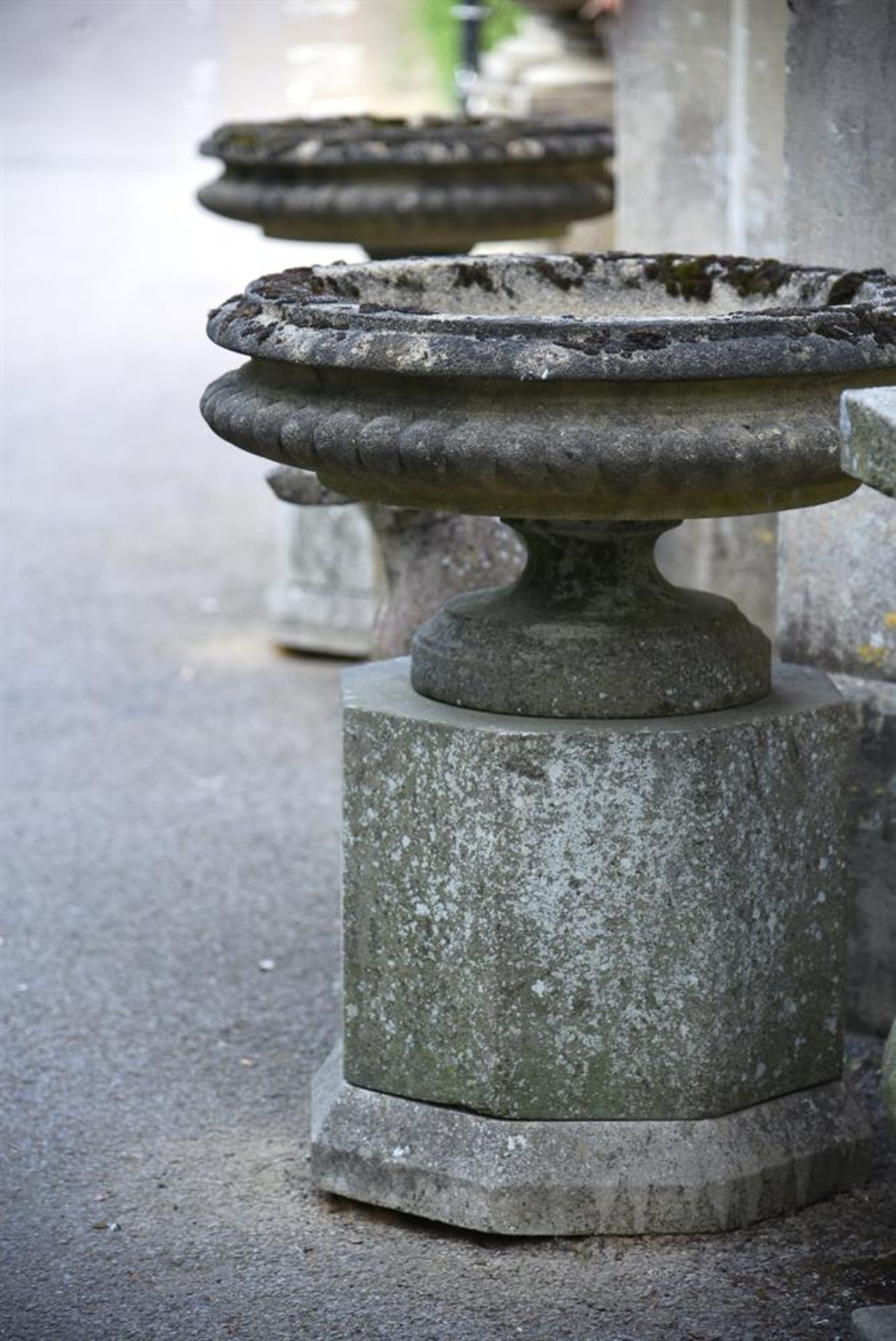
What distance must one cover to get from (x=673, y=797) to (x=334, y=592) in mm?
2935

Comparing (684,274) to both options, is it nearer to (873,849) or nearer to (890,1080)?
(873,849)

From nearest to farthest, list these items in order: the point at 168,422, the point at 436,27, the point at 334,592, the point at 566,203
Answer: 1. the point at 566,203
2. the point at 334,592
3. the point at 168,422
4. the point at 436,27

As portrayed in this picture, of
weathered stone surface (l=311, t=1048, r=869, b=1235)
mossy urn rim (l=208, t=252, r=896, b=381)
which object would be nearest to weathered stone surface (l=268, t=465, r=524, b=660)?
mossy urn rim (l=208, t=252, r=896, b=381)

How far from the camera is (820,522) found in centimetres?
323

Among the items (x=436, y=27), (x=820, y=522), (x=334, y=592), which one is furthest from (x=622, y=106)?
(x=436, y=27)

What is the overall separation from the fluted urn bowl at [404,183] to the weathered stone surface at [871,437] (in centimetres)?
229

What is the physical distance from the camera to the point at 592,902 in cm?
255

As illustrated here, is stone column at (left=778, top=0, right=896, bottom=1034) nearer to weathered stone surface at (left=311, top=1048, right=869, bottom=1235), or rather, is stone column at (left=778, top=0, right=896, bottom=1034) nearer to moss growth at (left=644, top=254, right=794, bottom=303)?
moss growth at (left=644, top=254, right=794, bottom=303)

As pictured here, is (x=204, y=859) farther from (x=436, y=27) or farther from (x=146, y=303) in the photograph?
(x=436, y=27)

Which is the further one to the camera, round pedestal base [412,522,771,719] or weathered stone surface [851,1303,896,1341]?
round pedestal base [412,522,771,719]

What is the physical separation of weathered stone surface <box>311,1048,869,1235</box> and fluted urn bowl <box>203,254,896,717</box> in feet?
1.71

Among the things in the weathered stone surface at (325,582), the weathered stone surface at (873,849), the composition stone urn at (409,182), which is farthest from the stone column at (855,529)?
the weathered stone surface at (325,582)

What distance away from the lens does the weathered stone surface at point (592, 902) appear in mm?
2533

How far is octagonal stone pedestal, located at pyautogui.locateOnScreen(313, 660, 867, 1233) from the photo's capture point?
254 centimetres
